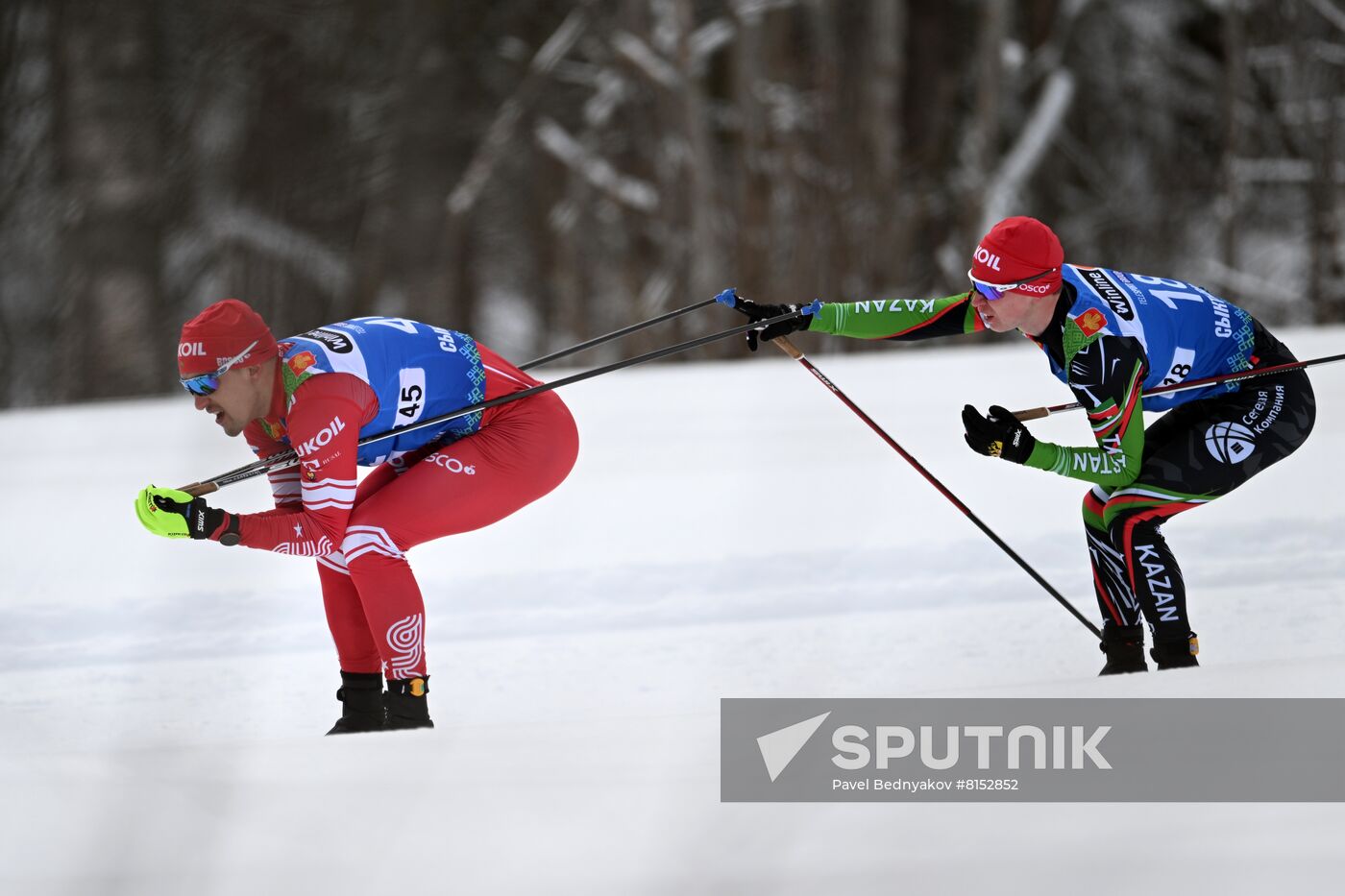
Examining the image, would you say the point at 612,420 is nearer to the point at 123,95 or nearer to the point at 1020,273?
the point at 1020,273

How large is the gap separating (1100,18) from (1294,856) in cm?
1703

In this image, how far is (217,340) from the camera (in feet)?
9.12

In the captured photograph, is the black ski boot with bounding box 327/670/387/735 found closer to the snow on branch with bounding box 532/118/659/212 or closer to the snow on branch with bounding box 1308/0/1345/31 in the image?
the snow on branch with bounding box 1308/0/1345/31

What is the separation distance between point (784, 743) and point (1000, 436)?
981mm

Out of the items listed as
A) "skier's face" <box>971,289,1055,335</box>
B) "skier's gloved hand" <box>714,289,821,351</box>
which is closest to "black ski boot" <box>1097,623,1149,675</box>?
"skier's face" <box>971,289,1055,335</box>

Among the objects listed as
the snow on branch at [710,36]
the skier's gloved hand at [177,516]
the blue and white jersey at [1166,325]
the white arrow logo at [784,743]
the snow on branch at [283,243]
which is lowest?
the white arrow logo at [784,743]

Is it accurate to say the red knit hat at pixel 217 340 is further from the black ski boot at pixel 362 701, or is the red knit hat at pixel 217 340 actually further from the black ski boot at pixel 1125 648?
the black ski boot at pixel 1125 648

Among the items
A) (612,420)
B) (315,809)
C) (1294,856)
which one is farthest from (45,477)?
(1294,856)

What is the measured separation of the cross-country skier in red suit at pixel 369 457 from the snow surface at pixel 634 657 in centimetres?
37

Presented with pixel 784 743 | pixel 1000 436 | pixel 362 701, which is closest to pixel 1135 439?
pixel 1000 436

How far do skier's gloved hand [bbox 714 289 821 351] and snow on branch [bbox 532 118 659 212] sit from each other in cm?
1292

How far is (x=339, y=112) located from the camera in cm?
1588

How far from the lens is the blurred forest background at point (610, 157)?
13523mm

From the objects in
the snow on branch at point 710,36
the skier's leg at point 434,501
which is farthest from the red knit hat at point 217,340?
the snow on branch at point 710,36
